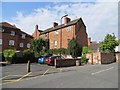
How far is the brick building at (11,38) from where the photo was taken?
5041cm

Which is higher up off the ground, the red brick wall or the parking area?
the red brick wall

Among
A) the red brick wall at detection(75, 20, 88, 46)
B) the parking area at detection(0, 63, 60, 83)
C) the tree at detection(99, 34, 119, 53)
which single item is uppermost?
the red brick wall at detection(75, 20, 88, 46)

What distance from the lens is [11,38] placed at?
2057 inches

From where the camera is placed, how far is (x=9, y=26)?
175 ft

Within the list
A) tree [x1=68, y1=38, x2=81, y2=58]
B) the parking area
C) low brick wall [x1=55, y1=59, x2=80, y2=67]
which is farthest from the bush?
tree [x1=68, y1=38, x2=81, y2=58]

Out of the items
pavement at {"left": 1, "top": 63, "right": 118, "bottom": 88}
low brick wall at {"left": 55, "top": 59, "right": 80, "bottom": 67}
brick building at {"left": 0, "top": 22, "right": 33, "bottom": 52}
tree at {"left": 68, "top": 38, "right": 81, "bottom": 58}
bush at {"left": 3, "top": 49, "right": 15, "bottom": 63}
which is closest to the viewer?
pavement at {"left": 1, "top": 63, "right": 118, "bottom": 88}

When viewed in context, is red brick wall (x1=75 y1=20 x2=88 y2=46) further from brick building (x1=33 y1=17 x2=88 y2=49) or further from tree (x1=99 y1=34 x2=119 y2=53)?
tree (x1=99 y1=34 x2=119 y2=53)

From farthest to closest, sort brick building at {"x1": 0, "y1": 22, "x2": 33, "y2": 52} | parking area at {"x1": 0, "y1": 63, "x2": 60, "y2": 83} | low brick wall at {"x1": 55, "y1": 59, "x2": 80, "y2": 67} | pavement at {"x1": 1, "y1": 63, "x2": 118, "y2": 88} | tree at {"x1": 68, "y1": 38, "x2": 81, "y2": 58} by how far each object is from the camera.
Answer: brick building at {"x1": 0, "y1": 22, "x2": 33, "y2": 52} → tree at {"x1": 68, "y1": 38, "x2": 81, "y2": 58} → low brick wall at {"x1": 55, "y1": 59, "x2": 80, "y2": 67} → parking area at {"x1": 0, "y1": 63, "x2": 60, "y2": 83} → pavement at {"x1": 1, "y1": 63, "x2": 118, "y2": 88}

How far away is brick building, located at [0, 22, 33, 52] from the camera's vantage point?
50.4m

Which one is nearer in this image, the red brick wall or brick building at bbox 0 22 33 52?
the red brick wall

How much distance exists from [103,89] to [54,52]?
40127 mm

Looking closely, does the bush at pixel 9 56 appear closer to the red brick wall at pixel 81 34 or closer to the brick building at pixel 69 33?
the brick building at pixel 69 33

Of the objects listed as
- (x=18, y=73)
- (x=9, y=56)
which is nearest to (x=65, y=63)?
(x=18, y=73)

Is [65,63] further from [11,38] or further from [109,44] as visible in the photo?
[11,38]
